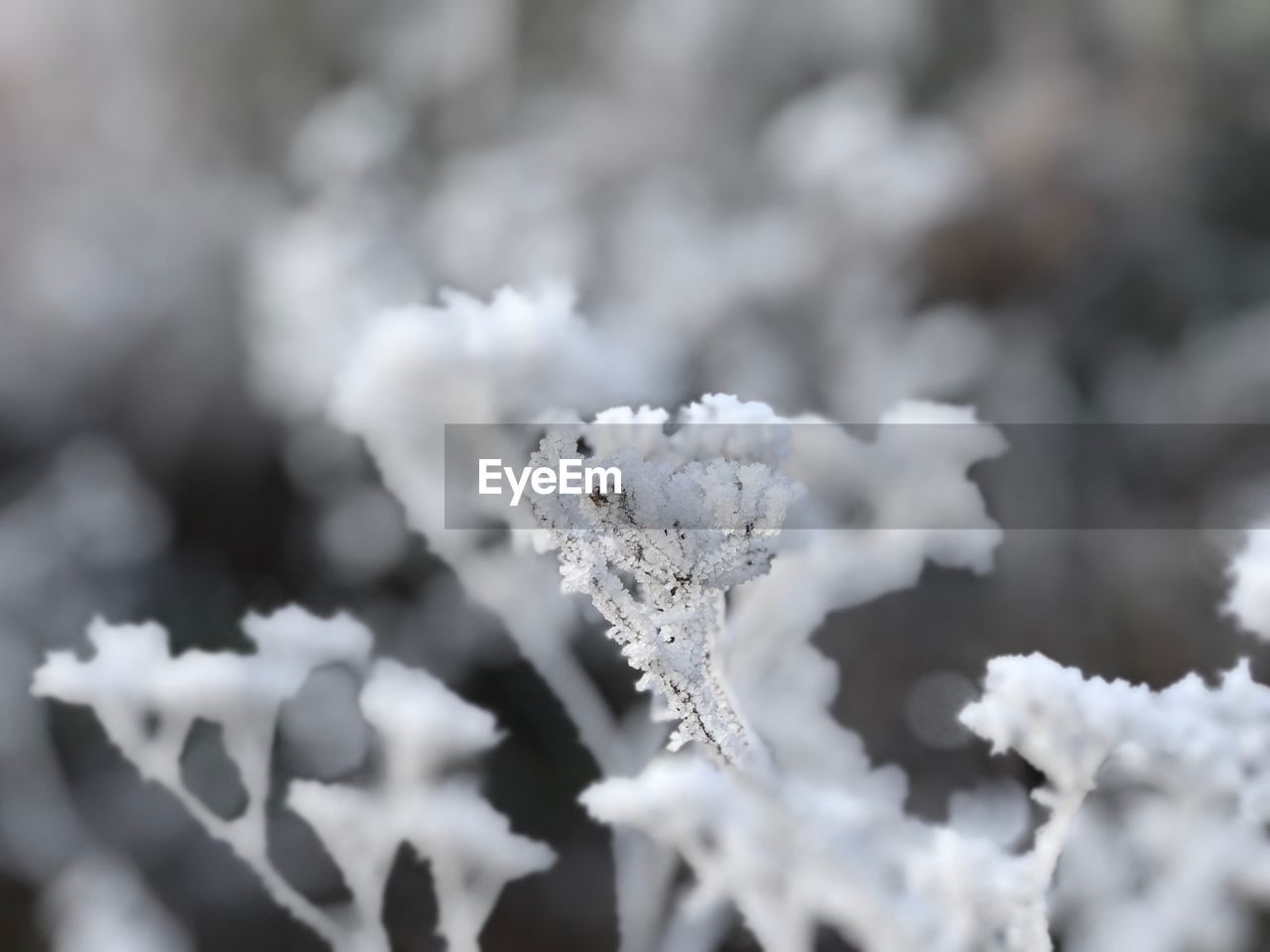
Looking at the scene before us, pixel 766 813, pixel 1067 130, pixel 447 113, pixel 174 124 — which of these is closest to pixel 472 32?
pixel 447 113

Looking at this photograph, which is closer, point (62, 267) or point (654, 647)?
point (654, 647)

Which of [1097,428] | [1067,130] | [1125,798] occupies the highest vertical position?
[1067,130]

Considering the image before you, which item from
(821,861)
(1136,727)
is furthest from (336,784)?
(1136,727)

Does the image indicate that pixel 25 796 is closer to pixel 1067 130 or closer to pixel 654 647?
pixel 654 647

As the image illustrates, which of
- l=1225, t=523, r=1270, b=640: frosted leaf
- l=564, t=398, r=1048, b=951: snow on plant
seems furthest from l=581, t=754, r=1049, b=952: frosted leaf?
l=1225, t=523, r=1270, b=640: frosted leaf

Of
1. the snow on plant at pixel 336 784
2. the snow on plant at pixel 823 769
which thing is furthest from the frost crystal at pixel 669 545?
the snow on plant at pixel 336 784

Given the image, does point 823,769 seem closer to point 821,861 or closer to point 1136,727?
point 821,861
